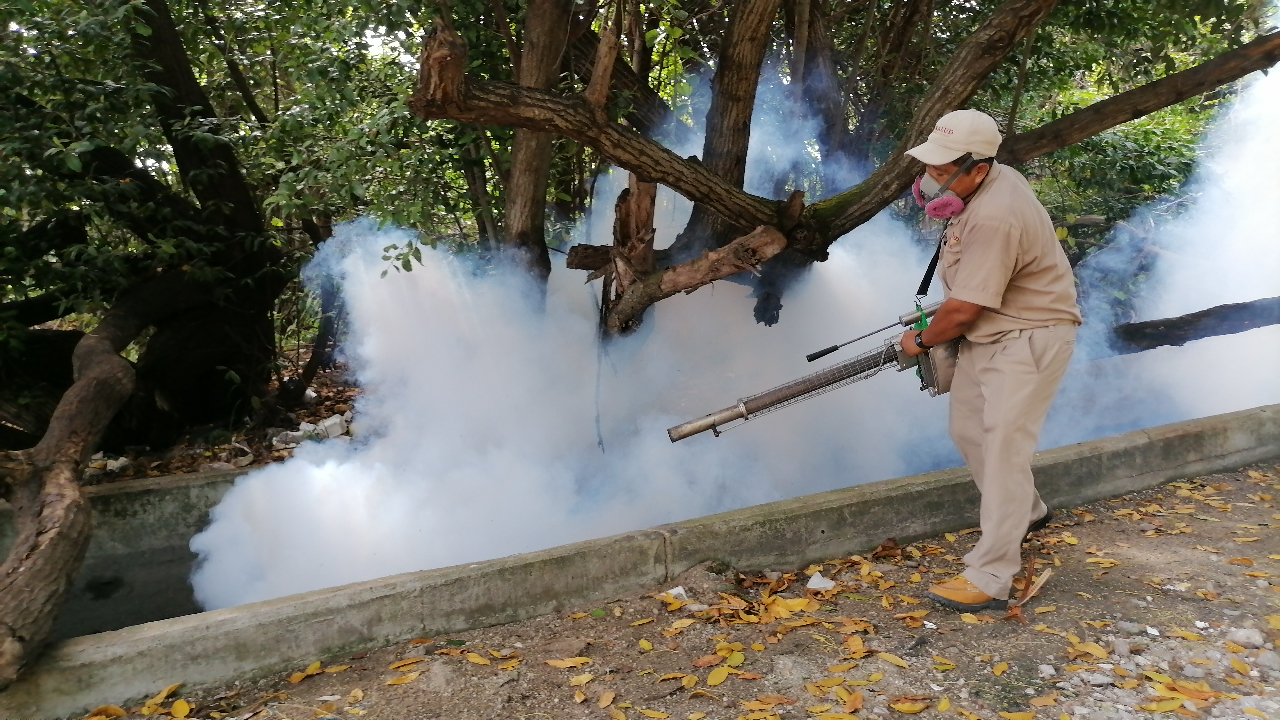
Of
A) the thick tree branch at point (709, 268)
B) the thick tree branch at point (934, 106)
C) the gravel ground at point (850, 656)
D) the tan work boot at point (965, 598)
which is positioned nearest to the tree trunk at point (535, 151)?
the thick tree branch at point (709, 268)

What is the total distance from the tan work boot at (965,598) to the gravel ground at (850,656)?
1.8 inches

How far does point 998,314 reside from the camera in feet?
12.0

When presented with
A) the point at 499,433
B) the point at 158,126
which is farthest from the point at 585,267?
the point at 158,126

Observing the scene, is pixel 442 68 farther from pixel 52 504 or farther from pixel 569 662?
pixel 569 662

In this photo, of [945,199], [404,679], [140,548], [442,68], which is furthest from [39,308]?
[945,199]

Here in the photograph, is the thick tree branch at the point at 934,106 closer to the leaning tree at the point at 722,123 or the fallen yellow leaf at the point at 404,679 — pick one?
the leaning tree at the point at 722,123

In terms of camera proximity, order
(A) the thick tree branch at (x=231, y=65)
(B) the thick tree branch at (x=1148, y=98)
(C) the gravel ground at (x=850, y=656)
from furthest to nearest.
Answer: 1. (A) the thick tree branch at (x=231, y=65)
2. (B) the thick tree branch at (x=1148, y=98)
3. (C) the gravel ground at (x=850, y=656)

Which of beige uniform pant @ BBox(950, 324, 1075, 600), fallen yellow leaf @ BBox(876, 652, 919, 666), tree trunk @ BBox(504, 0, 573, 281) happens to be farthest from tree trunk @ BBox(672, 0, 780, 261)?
fallen yellow leaf @ BBox(876, 652, 919, 666)

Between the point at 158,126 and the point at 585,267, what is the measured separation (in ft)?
9.32

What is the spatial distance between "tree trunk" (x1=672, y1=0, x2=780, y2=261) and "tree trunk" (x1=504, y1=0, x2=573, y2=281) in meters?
0.96

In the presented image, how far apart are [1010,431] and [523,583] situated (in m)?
2.09

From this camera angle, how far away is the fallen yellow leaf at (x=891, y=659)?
10.8 feet

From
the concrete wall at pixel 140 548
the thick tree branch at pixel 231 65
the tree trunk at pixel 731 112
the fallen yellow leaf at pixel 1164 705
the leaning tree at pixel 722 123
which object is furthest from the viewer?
the thick tree branch at pixel 231 65

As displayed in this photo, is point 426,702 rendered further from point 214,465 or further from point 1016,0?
point 1016,0
